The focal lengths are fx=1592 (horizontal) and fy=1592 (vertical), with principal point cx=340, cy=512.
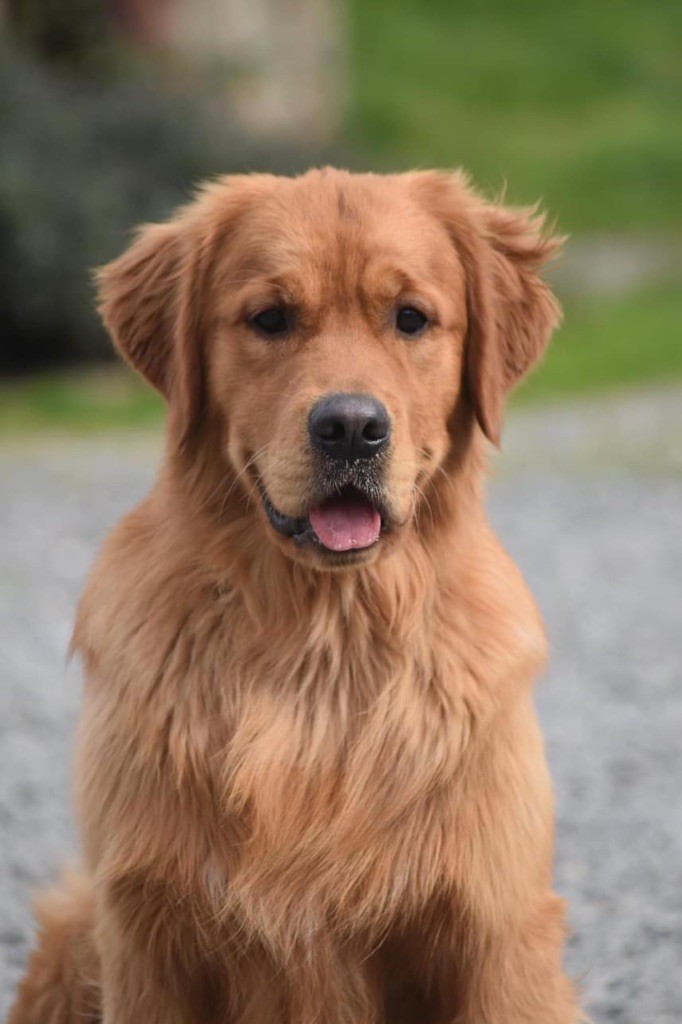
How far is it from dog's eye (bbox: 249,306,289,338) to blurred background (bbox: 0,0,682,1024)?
2047 millimetres

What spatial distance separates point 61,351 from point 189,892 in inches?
502

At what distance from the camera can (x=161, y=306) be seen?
402cm

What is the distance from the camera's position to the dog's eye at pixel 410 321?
378cm

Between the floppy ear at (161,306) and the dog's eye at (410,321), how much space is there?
0.51 m

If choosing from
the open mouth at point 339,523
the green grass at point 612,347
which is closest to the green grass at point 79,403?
the green grass at point 612,347

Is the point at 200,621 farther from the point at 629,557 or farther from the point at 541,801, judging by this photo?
the point at 629,557

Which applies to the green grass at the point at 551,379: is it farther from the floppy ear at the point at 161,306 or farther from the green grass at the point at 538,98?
the floppy ear at the point at 161,306

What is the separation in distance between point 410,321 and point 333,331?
21 centimetres

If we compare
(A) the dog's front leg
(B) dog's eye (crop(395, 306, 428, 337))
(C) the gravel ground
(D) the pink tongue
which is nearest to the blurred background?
(C) the gravel ground

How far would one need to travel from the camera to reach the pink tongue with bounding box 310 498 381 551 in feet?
11.8

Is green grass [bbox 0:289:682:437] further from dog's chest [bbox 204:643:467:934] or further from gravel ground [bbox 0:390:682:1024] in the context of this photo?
dog's chest [bbox 204:643:467:934]

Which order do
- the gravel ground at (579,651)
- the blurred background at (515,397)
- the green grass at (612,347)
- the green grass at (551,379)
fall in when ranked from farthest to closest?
the green grass at (612,347) < the green grass at (551,379) < the blurred background at (515,397) < the gravel ground at (579,651)

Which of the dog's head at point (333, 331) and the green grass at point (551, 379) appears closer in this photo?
the dog's head at point (333, 331)

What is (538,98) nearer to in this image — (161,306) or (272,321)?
(161,306)
